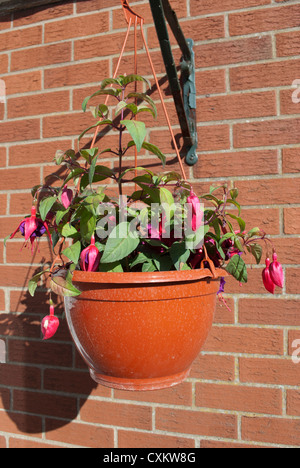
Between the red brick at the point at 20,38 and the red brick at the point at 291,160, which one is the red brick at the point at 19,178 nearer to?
the red brick at the point at 20,38

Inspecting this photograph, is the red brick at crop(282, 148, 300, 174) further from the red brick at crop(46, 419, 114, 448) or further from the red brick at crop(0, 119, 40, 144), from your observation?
the red brick at crop(46, 419, 114, 448)

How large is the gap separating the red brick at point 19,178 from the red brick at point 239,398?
2.78ft

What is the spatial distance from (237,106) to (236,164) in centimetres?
17

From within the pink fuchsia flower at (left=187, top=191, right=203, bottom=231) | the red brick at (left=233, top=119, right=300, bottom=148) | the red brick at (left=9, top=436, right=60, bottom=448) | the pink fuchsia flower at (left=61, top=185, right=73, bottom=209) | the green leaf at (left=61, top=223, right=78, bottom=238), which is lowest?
the red brick at (left=9, top=436, right=60, bottom=448)

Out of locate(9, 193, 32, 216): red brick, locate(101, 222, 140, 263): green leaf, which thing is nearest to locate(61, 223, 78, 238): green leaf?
locate(101, 222, 140, 263): green leaf

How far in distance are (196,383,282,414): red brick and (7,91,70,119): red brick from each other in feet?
3.25

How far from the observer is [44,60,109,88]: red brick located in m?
1.21

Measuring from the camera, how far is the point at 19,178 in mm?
1304

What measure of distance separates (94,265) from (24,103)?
2.91 feet

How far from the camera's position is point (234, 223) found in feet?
3.48

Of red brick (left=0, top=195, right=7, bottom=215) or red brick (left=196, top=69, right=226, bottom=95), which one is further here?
red brick (left=0, top=195, right=7, bottom=215)

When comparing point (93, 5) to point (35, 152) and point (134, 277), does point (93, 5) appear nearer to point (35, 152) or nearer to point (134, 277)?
point (35, 152)

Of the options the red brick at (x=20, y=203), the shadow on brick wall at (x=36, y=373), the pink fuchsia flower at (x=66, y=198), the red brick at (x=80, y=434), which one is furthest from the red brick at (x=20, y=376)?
the pink fuchsia flower at (x=66, y=198)

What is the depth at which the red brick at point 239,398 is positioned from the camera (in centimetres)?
102
